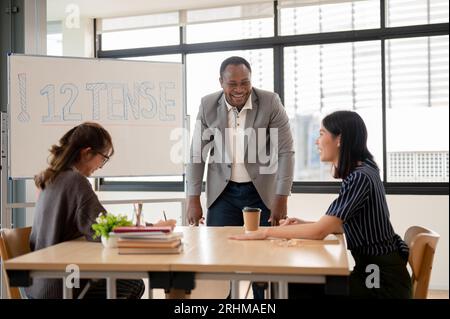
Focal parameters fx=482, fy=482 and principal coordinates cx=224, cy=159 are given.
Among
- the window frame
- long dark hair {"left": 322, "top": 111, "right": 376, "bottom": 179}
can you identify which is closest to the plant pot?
long dark hair {"left": 322, "top": 111, "right": 376, "bottom": 179}

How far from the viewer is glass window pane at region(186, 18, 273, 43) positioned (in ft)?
14.5

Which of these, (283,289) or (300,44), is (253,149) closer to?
(283,289)

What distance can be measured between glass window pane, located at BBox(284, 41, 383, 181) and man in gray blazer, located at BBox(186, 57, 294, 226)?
163 centimetres

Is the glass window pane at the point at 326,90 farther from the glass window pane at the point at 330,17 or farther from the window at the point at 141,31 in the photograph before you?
the window at the point at 141,31

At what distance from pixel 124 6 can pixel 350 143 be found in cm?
324

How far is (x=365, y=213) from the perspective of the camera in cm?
181

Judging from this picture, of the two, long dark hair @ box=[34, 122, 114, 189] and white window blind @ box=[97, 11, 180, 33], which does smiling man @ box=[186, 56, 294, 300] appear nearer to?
long dark hair @ box=[34, 122, 114, 189]

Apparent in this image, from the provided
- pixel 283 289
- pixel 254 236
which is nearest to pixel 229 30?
pixel 254 236

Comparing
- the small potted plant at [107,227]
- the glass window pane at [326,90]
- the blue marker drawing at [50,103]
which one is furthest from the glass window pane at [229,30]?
the small potted plant at [107,227]

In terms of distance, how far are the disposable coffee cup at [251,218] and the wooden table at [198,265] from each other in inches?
12.5

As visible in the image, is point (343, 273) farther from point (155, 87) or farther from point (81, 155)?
point (155, 87)

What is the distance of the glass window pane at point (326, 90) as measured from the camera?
419 centimetres

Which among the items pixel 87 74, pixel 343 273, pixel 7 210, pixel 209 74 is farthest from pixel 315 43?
pixel 343 273

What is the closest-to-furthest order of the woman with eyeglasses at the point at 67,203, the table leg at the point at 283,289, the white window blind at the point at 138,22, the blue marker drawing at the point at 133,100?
the table leg at the point at 283,289 → the woman with eyeglasses at the point at 67,203 → the blue marker drawing at the point at 133,100 → the white window blind at the point at 138,22
